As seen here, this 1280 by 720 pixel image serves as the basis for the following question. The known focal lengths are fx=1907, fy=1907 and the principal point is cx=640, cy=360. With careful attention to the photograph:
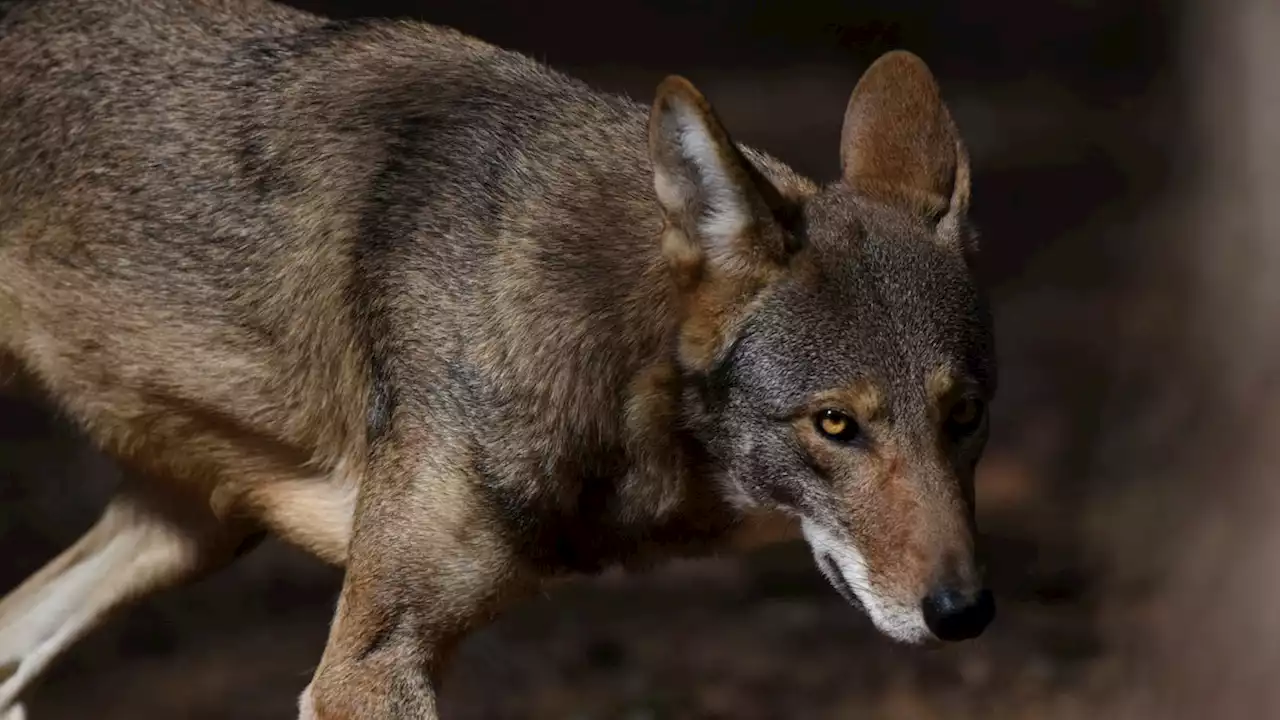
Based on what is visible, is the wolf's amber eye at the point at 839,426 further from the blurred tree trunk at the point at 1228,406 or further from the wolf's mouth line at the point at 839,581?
the blurred tree trunk at the point at 1228,406

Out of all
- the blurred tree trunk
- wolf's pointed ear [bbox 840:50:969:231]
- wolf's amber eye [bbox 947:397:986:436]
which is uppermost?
wolf's pointed ear [bbox 840:50:969:231]

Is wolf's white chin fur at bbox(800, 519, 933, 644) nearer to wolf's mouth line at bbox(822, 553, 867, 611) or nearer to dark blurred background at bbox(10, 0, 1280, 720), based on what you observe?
wolf's mouth line at bbox(822, 553, 867, 611)

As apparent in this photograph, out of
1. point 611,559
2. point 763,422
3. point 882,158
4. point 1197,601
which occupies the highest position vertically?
point 882,158

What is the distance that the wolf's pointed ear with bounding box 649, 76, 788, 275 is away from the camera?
4434mm

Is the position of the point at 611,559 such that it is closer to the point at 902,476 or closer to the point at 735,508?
the point at 735,508

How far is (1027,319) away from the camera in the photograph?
1263 centimetres

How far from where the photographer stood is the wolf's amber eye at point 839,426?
4562 mm

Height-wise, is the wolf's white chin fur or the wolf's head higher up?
the wolf's head

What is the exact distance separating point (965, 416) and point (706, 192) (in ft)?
2.78

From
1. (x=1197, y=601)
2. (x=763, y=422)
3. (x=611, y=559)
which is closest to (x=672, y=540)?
(x=611, y=559)

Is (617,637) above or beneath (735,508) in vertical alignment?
beneath

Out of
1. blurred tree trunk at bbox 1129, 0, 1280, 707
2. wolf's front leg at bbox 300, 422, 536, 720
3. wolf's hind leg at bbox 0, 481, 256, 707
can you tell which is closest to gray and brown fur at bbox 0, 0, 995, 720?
wolf's front leg at bbox 300, 422, 536, 720

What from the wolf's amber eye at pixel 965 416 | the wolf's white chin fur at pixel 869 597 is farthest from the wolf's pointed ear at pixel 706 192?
the wolf's white chin fur at pixel 869 597

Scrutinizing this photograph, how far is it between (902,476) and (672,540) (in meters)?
0.95
